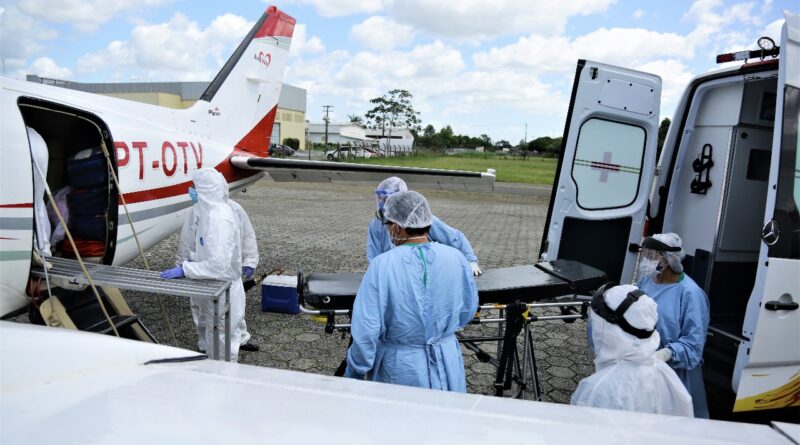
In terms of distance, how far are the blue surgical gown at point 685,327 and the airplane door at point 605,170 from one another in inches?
42.6

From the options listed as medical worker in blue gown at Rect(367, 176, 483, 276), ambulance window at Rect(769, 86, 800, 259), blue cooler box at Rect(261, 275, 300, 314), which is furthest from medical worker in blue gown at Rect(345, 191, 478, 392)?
ambulance window at Rect(769, 86, 800, 259)

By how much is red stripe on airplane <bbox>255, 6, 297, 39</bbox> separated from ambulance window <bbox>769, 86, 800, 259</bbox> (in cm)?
638

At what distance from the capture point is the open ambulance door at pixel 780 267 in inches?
116

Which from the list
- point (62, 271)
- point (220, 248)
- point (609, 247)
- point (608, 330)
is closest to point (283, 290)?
point (220, 248)

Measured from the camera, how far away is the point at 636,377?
2283mm

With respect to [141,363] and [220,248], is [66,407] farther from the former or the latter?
[220,248]

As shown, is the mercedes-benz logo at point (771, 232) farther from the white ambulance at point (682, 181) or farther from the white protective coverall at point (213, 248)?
the white protective coverall at point (213, 248)

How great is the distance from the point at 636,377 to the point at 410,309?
106cm

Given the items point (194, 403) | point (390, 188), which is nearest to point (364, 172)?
point (390, 188)

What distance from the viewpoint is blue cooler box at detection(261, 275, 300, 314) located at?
3.50m

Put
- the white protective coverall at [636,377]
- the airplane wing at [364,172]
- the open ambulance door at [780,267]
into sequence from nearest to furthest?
the white protective coverall at [636,377] < the open ambulance door at [780,267] < the airplane wing at [364,172]

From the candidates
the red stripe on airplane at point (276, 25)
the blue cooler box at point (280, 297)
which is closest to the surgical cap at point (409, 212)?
the blue cooler box at point (280, 297)

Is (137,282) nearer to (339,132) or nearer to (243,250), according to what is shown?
(243,250)

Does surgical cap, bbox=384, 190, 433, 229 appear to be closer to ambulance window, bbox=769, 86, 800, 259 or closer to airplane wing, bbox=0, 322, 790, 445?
airplane wing, bbox=0, 322, 790, 445
